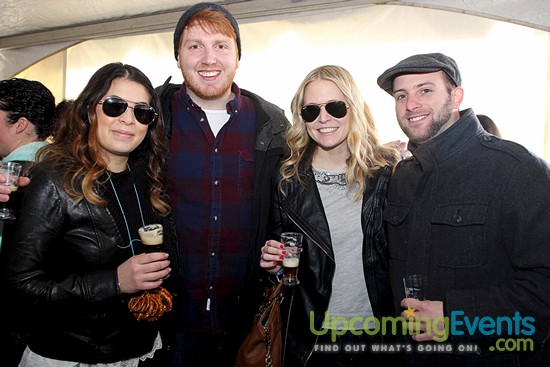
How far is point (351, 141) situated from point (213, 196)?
104 centimetres

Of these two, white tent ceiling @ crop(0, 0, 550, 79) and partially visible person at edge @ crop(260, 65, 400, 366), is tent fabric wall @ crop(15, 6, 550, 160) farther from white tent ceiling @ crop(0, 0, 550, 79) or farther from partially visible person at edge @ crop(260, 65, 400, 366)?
partially visible person at edge @ crop(260, 65, 400, 366)

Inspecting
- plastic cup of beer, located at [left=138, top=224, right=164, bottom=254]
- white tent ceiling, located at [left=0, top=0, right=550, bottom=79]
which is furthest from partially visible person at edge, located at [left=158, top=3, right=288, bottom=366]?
white tent ceiling, located at [left=0, top=0, right=550, bottom=79]

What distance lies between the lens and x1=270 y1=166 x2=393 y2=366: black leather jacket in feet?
8.54

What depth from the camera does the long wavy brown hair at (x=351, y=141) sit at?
111 inches

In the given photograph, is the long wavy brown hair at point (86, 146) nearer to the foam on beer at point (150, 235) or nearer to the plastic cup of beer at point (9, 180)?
the plastic cup of beer at point (9, 180)

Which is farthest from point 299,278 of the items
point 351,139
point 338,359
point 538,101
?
point 538,101

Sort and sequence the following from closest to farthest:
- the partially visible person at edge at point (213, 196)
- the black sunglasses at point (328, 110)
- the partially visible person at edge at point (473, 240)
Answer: the partially visible person at edge at point (473, 240) < the black sunglasses at point (328, 110) < the partially visible person at edge at point (213, 196)

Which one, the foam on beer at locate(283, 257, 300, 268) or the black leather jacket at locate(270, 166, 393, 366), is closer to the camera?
the foam on beer at locate(283, 257, 300, 268)

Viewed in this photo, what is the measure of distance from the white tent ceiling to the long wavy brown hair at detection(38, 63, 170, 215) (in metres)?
2.75

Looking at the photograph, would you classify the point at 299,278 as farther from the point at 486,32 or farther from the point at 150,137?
the point at 486,32

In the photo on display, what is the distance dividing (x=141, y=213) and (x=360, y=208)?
137 cm

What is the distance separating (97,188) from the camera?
85.7 inches

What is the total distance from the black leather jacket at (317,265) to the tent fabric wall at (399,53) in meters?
2.54

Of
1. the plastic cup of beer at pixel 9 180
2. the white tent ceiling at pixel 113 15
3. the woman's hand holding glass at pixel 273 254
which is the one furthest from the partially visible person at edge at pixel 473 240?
Answer: the plastic cup of beer at pixel 9 180
